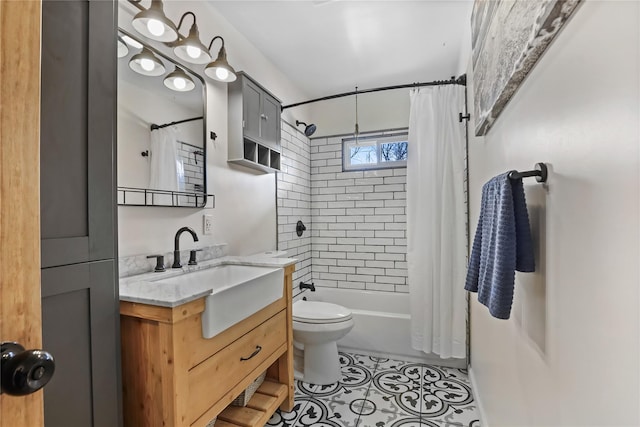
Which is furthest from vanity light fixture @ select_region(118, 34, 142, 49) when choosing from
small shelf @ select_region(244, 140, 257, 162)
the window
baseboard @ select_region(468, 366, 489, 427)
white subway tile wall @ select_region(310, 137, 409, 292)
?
baseboard @ select_region(468, 366, 489, 427)

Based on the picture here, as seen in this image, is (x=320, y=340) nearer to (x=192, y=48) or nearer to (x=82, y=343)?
(x=82, y=343)

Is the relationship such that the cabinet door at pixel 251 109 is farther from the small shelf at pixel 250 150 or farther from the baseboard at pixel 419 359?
the baseboard at pixel 419 359

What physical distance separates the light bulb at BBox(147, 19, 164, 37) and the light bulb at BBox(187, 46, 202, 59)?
7.0 inches

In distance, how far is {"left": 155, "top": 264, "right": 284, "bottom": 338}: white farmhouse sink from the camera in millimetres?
1172

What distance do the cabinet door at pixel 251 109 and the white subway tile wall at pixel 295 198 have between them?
56cm

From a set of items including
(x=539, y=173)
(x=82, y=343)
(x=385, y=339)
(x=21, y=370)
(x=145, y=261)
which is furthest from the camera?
(x=385, y=339)

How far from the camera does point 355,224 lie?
3.22 metres

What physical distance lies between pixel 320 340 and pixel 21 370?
74.9 inches

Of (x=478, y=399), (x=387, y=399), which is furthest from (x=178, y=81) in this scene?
(x=478, y=399)

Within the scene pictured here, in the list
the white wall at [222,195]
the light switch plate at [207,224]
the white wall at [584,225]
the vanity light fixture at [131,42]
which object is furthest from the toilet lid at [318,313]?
the vanity light fixture at [131,42]

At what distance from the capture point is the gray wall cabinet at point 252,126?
204 cm

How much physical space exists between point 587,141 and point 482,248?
1.89 feet

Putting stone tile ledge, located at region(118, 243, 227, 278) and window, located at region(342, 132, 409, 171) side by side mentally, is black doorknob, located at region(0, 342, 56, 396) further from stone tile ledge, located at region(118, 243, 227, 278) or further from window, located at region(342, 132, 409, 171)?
window, located at region(342, 132, 409, 171)

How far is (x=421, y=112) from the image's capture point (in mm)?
2455
